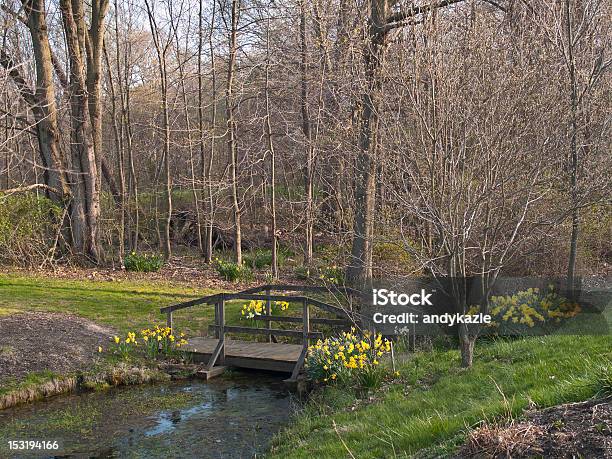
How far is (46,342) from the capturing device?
37.4 feet

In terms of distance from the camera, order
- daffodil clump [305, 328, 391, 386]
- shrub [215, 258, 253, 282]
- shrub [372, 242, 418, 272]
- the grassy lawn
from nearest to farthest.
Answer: daffodil clump [305, 328, 391, 386] < shrub [372, 242, 418, 272] < the grassy lawn < shrub [215, 258, 253, 282]

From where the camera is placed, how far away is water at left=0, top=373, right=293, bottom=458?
7.95 m

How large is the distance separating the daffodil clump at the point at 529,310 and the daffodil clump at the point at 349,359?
1779 millimetres

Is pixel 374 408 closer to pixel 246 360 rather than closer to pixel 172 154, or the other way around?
pixel 246 360

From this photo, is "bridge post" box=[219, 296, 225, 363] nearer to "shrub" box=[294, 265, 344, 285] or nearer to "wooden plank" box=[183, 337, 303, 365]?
"wooden plank" box=[183, 337, 303, 365]

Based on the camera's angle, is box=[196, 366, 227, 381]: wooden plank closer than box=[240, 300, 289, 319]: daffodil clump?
Yes

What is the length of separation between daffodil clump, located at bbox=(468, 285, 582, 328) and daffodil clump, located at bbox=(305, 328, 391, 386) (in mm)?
1779

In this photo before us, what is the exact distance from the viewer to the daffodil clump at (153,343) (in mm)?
11523

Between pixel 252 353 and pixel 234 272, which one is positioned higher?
pixel 234 272

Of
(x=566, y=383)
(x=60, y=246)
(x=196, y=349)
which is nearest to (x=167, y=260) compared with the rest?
(x=60, y=246)

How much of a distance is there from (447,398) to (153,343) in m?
6.43

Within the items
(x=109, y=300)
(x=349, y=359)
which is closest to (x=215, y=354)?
(x=349, y=359)

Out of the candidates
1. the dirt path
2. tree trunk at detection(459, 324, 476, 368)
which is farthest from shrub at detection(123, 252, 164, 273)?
tree trunk at detection(459, 324, 476, 368)

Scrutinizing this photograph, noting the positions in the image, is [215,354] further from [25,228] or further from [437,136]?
[25,228]
